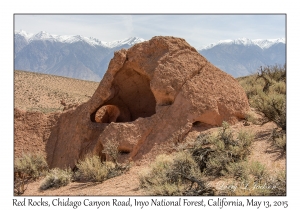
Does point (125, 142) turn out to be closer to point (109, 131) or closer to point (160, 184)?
point (109, 131)

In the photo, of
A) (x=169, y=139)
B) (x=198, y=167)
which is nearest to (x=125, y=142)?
(x=169, y=139)

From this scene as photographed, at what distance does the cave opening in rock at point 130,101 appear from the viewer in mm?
10416

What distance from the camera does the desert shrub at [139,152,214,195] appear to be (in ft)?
16.7

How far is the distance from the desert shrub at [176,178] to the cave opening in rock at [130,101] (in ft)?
13.9

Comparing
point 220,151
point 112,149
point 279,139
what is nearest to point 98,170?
point 112,149

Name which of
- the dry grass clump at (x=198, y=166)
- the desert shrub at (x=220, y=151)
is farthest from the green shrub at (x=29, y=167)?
the desert shrub at (x=220, y=151)

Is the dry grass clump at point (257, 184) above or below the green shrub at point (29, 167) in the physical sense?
above

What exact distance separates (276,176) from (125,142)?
375 cm

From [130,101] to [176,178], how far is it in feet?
18.5

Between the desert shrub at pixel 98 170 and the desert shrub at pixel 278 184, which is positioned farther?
the desert shrub at pixel 98 170

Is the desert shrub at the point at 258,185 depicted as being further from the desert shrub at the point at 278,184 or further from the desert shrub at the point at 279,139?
the desert shrub at the point at 279,139

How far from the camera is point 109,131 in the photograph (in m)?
8.14

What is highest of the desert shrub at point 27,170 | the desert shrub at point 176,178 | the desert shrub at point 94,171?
the desert shrub at point 176,178

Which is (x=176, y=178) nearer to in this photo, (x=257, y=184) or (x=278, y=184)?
(x=257, y=184)
